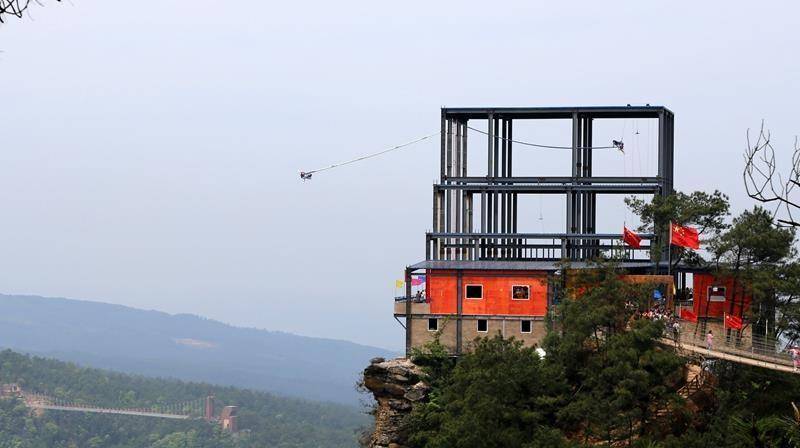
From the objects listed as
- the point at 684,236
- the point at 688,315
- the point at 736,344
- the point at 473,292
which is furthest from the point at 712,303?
the point at 473,292

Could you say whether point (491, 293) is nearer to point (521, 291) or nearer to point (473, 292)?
point (473, 292)

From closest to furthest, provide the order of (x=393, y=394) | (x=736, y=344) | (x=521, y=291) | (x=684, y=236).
Result: (x=736, y=344), (x=684, y=236), (x=393, y=394), (x=521, y=291)

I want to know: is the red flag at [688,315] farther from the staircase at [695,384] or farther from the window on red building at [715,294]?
the staircase at [695,384]

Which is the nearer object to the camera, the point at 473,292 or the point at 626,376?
the point at 626,376

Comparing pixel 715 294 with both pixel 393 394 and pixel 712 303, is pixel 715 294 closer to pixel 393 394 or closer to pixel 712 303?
pixel 712 303

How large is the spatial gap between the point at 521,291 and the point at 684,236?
8.29m

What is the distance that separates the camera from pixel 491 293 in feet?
211

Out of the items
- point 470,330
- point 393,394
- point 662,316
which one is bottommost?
point 393,394

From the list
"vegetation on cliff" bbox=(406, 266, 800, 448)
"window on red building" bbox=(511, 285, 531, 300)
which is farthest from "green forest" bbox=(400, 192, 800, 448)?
"window on red building" bbox=(511, 285, 531, 300)

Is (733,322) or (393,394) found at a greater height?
(733,322)

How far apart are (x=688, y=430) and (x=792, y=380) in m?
4.33

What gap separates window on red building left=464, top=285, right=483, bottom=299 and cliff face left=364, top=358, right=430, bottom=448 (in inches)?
163

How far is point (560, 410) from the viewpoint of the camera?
175 ft

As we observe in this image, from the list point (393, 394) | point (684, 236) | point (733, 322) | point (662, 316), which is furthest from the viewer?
point (393, 394)
